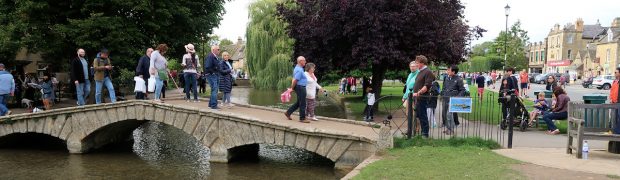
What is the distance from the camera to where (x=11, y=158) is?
42.9ft

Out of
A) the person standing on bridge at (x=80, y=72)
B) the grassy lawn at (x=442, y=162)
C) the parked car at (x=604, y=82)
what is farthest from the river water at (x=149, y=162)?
the parked car at (x=604, y=82)

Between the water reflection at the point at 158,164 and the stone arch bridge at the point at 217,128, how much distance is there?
44 centimetres

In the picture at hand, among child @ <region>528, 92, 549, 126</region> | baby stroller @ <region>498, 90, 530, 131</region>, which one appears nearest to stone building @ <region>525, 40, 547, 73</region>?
child @ <region>528, 92, 549, 126</region>

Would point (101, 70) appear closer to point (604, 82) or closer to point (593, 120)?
point (593, 120)

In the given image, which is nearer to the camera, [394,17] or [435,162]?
[435,162]

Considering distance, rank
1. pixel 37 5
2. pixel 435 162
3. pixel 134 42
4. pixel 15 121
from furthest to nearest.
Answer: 1. pixel 134 42
2. pixel 37 5
3. pixel 15 121
4. pixel 435 162

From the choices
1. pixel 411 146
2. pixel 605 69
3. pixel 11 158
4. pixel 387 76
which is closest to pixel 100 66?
pixel 11 158

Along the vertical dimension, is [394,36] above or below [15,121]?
above

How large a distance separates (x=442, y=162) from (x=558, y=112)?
5.79 metres

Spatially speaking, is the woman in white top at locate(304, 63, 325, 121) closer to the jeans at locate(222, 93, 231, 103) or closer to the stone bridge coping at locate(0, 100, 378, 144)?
the stone bridge coping at locate(0, 100, 378, 144)

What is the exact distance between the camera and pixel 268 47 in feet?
135

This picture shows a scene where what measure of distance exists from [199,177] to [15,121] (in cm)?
693

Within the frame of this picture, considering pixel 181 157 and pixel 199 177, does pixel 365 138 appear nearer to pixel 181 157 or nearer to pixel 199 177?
pixel 199 177

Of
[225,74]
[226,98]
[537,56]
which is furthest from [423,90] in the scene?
[537,56]
